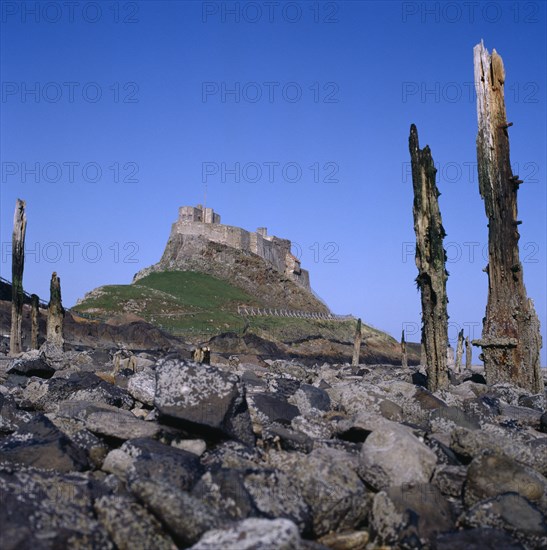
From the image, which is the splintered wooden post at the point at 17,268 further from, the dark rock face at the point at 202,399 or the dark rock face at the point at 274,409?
the dark rock face at the point at 202,399

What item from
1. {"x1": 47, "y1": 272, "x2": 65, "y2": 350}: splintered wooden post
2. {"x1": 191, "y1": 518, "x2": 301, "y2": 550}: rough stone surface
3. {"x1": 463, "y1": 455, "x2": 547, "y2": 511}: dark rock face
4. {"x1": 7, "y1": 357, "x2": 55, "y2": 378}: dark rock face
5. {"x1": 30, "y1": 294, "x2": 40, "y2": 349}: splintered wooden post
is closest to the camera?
{"x1": 191, "y1": 518, "x2": 301, "y2": 550}: rough stone surface

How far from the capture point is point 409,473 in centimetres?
468

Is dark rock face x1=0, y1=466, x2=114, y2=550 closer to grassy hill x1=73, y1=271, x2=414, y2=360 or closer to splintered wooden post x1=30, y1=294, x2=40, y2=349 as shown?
splintered wooden post x1=30, y1=294, x2=40, y2=349

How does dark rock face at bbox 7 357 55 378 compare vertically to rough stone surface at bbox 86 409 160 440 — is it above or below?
above

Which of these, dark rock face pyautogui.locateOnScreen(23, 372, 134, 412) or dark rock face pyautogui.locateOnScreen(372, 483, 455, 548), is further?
dark rock face pyautogui.locateOnScreen(23, 372, 134, 412)

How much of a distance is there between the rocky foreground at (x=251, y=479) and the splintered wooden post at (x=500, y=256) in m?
6.92

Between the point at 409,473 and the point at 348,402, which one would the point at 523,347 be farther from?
the point at 409,473

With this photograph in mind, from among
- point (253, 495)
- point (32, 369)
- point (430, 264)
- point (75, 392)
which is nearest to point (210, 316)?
point (430, 264)

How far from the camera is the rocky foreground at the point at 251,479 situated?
3.62 m

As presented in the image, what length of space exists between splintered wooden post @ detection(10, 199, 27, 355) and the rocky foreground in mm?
16076

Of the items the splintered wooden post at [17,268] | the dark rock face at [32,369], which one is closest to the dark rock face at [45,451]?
the dark rock face at [32,369]

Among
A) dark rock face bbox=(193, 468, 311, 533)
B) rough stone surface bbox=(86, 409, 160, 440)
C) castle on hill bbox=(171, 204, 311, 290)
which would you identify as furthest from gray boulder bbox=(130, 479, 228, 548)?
castle on hill bbox=(171, 204, 311, 290)

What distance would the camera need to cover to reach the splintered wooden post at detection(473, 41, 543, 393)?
42.3 feet

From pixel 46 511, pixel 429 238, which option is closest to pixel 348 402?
pixel 46 511
